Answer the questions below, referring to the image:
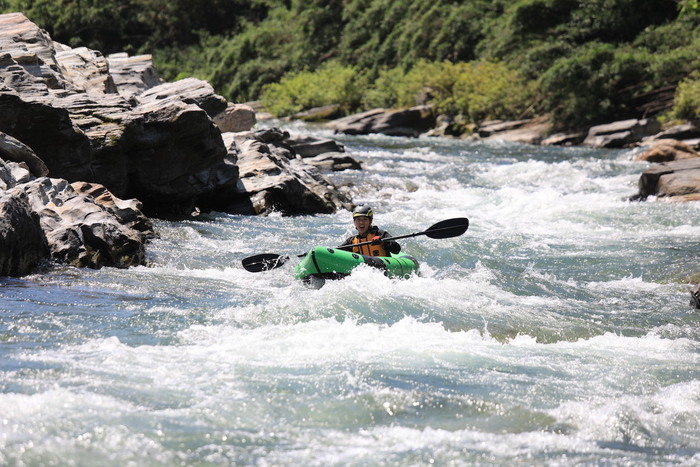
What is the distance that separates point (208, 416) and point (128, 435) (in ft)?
1.51

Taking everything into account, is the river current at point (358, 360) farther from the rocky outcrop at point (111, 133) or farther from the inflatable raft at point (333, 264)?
the rocky outcrop at point (111, 133)

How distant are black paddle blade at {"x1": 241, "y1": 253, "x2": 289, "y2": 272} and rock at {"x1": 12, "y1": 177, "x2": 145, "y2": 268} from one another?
1053 mm

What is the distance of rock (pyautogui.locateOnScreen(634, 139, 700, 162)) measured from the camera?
1707 centimetres

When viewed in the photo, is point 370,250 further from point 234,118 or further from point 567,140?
point 567,140

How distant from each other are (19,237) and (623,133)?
59.4 feet

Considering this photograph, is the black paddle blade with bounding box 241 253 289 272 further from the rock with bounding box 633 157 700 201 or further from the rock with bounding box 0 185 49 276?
the rock with bounding box 633 157 700 201

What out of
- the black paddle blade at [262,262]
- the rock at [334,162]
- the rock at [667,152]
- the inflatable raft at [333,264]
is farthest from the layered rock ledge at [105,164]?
the rock at [667,152]

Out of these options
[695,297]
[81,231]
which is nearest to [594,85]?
[695,297]

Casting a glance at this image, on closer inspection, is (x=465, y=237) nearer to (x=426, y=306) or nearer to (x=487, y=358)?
(x=426, y=306)

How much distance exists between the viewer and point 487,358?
5.60 meters

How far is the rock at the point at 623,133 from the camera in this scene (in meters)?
22.0

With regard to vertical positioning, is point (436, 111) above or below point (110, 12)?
below

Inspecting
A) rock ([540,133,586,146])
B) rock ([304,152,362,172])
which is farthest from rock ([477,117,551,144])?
rock ([304,152,362,172])

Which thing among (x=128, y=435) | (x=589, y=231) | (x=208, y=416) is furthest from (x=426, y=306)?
(x=589, y=231)
